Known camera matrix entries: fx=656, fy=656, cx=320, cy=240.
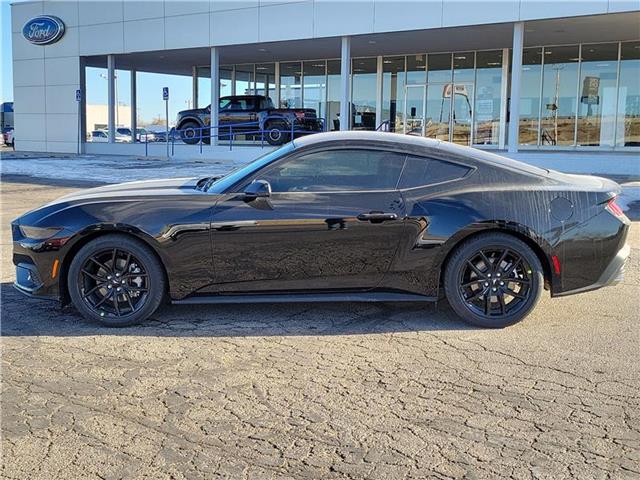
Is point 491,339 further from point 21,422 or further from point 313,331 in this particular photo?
point 21,422

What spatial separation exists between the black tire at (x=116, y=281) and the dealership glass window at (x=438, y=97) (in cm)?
2340

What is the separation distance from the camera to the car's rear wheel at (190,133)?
92.2 ft

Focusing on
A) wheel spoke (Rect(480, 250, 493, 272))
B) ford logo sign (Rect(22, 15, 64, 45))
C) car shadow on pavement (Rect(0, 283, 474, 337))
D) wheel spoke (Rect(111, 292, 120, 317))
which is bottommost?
car shadow on pavement (Rect(0, 283, 474, 337))

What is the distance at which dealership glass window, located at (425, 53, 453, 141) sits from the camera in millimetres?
27367

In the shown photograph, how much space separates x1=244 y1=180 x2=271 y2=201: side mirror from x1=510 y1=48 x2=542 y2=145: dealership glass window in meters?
22.5

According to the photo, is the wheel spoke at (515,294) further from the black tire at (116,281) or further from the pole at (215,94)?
Answer: the pole at (215,94)

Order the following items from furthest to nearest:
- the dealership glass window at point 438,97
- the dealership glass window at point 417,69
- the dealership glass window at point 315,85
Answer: the dealership glass window at point 315,85, the dealership glass window at point 417,69, the dealership glass window at point 438,97

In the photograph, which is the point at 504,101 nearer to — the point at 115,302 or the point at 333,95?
the point at 333,95

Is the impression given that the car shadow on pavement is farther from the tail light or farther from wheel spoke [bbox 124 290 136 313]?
the tail light

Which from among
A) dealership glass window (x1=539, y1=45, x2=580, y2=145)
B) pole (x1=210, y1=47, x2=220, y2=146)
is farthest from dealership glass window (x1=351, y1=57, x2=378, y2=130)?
dealership glass window (x1=539, y1=45, x2=580, y2=145)

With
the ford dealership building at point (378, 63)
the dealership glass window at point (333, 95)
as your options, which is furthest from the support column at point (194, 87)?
the dealership glass window at point (333, 95)

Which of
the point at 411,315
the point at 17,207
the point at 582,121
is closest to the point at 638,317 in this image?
the point at 411,315

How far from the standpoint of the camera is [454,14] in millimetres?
20234

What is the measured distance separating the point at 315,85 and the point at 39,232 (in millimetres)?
26833
